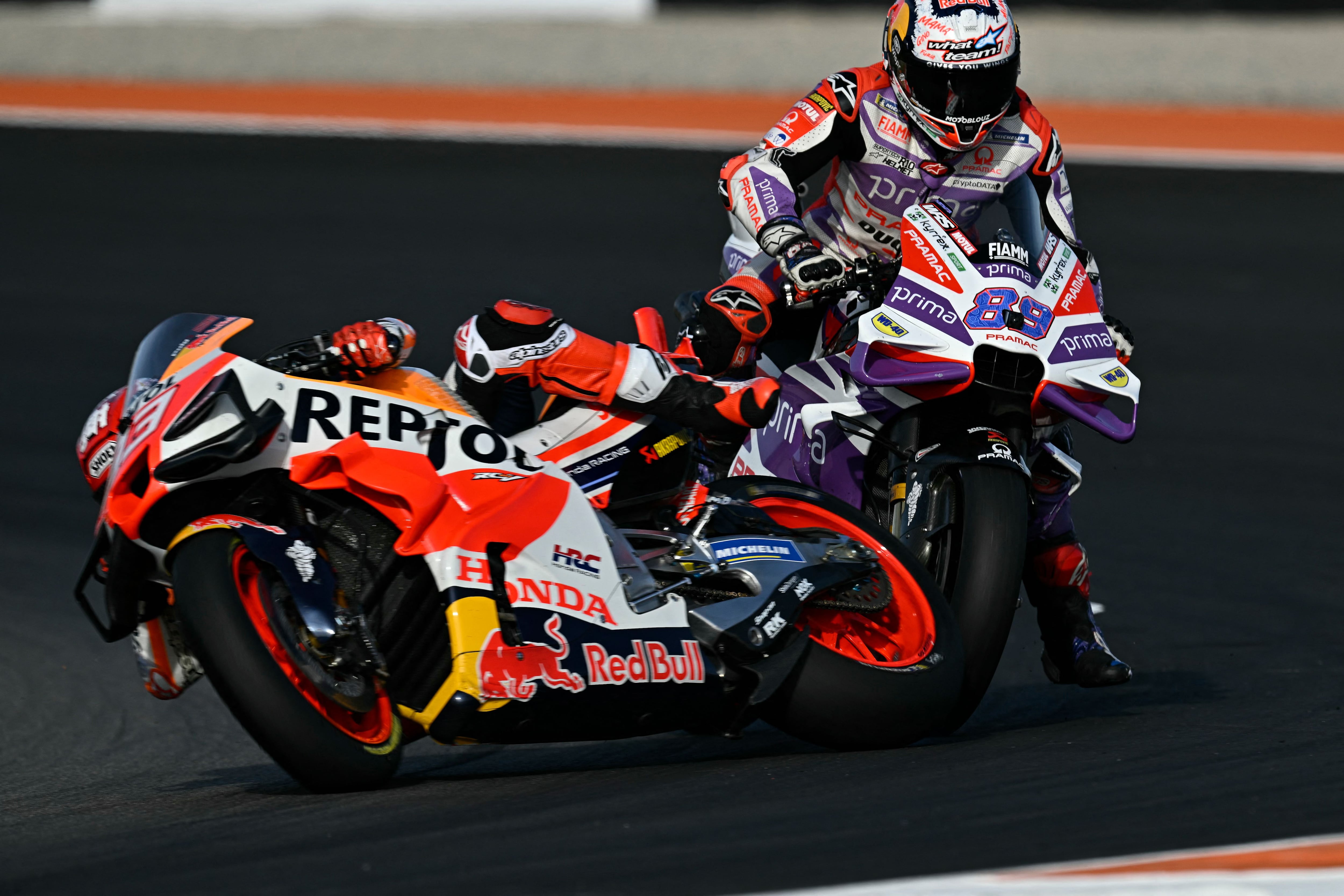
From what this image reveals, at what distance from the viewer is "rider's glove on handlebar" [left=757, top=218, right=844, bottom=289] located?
4926 mm

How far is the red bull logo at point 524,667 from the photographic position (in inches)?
154

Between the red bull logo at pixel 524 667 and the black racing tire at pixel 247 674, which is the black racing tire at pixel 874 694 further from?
the black racing tire at pixel 247 674

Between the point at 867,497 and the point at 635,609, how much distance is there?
1.15 meters

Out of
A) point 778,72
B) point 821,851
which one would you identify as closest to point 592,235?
point 778,72

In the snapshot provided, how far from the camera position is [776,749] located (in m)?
4.71

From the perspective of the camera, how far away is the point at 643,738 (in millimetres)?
5070

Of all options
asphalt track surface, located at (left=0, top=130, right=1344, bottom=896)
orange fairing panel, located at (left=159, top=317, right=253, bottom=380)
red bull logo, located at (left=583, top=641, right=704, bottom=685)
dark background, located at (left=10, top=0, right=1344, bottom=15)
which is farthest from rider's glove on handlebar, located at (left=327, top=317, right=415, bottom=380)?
dark background, located at (left=10, top=0, right=1344, bottom=15)

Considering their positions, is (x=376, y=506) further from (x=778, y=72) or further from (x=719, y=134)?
(x=778, y=72)

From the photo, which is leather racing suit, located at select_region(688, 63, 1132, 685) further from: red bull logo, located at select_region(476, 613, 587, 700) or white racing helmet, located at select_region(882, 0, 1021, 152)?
red bull logo, located at select_region(476, 613, 587, 700)

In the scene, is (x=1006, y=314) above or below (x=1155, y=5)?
above

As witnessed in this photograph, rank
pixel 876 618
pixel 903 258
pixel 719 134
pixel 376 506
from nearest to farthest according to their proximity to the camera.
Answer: pixel 376 506 → pixel 876 618 → pixel 903 258 → pixel 719 134

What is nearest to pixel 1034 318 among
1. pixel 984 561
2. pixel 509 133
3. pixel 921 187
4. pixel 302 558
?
pixel 984 561

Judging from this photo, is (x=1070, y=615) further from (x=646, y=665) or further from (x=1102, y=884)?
(x=1102, y=884)

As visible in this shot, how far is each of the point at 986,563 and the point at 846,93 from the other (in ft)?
5.39
